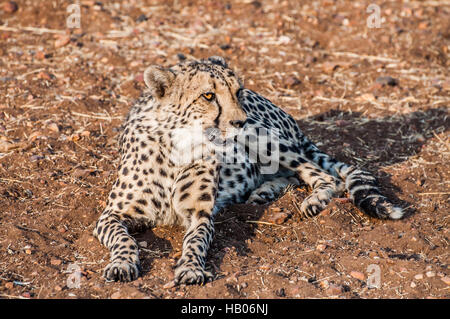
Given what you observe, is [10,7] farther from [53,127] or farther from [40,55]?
[53,127]

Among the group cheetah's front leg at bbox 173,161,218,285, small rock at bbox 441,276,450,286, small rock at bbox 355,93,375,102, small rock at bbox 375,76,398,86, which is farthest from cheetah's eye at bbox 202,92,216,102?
small rock at bbox 375,76,398,86

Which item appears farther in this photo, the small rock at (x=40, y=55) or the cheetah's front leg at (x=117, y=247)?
the small rock at (x=40, y=55)

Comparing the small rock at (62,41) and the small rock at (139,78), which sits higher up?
the small rock at (62,41)

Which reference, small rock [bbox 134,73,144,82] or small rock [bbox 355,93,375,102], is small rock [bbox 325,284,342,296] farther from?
small rock [bbox 134,73,144,82]

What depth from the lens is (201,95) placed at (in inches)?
177

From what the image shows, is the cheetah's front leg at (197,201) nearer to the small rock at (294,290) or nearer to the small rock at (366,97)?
the small rock at (294,290)

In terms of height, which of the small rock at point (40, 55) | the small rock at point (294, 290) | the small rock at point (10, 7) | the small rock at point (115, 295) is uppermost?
the small rock at point (10, 7)

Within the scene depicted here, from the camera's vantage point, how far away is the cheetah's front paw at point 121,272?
3982mm

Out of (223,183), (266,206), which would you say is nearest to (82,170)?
(223,183)

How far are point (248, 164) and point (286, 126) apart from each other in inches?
25.1

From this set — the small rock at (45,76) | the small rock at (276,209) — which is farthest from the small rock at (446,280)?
the small rock at (45,76)

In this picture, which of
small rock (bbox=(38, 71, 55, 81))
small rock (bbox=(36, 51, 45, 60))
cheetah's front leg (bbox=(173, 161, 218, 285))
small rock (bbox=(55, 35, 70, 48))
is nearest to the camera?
cheetah's front leg (bbox=(173, 161, 218, 285))

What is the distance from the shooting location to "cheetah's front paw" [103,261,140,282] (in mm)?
3982
